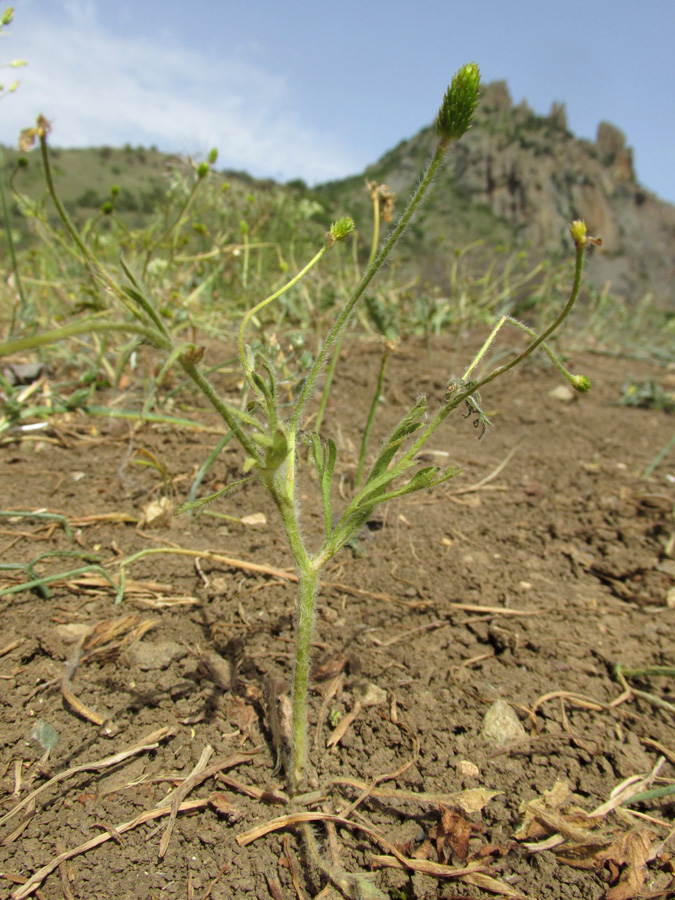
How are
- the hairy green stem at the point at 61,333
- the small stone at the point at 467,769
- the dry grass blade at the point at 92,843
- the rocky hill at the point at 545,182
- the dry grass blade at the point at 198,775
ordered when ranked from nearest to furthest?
the hairy green stem at the point at 61,333, the dry grass blade at the point at 92,843, the dry grass blade at the point at 198,775, the small stone at the point at 467,769, the rocky hill at the point at 545,182

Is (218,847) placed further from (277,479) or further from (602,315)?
(602,315)

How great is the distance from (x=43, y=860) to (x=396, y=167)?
47107 mm

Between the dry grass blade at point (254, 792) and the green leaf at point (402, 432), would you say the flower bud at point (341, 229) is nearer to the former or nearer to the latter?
the green leaf at point (402, 432)

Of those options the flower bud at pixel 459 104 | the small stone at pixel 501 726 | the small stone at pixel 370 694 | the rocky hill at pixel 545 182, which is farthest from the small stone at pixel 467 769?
the rocky hill at pixel 545 182

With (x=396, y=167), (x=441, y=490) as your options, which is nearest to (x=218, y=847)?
(x=441, y=490)

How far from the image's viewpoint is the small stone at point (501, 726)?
115 centimetres

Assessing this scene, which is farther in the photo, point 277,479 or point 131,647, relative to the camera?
point 131,647

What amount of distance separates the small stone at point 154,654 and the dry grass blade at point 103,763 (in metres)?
0.15

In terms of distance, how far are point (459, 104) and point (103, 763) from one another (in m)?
1.25

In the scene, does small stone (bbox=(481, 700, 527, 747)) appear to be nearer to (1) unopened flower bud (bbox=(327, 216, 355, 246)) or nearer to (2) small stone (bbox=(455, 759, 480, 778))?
(2) small stone (bbox=(455, 759, 480, 778))

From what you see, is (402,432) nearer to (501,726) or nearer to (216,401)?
(216,401)

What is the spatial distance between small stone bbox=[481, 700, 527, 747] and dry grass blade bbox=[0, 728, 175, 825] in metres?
0.67

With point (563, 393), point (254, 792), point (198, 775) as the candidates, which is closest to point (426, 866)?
point (254, 792)

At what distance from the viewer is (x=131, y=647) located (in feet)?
3.91
